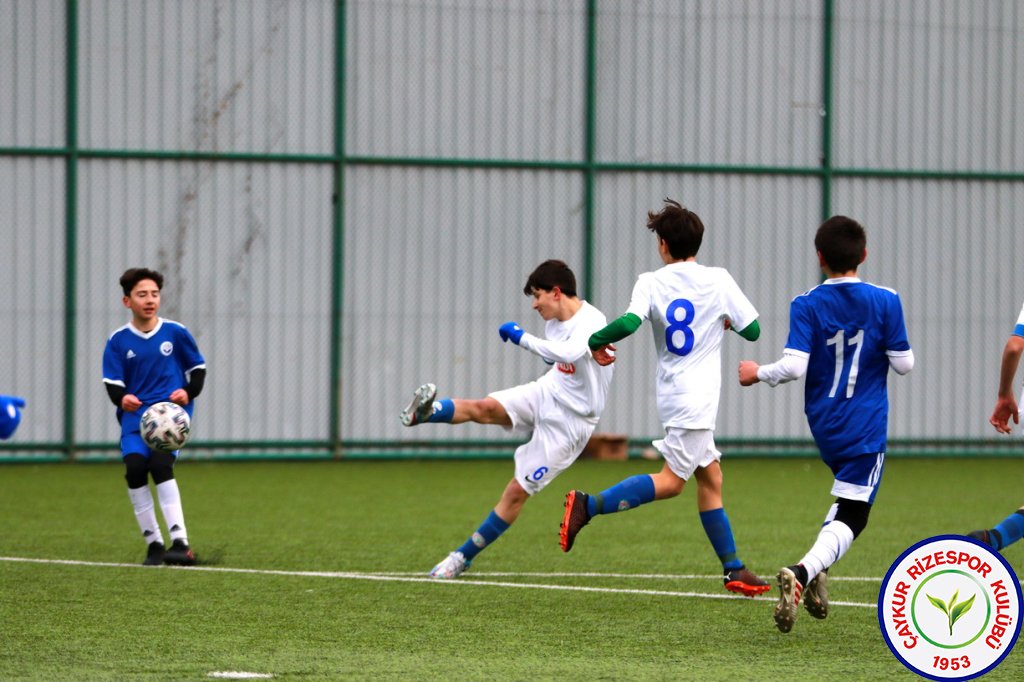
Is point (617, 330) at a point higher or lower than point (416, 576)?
higher

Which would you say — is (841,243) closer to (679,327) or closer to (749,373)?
(749,373)

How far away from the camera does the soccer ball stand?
8.27 metres

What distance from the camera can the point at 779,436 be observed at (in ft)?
54.9

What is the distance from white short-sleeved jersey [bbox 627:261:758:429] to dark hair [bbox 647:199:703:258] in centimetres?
8

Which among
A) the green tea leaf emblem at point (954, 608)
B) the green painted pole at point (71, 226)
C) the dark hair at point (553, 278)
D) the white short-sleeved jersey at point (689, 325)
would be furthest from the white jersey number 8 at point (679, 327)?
the green painted pole at point (71, 226)

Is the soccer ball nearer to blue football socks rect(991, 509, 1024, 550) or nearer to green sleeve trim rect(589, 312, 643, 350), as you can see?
green sleeve trim rect(589, 312, 643, 350)

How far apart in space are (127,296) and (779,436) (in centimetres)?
937

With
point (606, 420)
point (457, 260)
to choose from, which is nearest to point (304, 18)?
point (457, 260)

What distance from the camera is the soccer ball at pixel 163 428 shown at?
8266 mm

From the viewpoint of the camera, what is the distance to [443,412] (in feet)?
27.6

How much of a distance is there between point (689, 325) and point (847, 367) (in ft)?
3.83

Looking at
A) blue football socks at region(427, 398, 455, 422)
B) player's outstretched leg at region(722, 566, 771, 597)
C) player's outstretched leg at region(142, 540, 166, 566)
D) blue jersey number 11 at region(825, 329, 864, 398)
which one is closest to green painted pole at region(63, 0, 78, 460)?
player's outstretched leg at region(142, 540, 166, 566)

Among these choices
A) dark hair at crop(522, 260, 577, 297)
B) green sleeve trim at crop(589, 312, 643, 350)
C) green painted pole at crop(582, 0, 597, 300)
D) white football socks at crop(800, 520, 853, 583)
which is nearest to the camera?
white football socks at crop(800, 520, 853, 583)

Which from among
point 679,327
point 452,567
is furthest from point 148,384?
point 679,327
